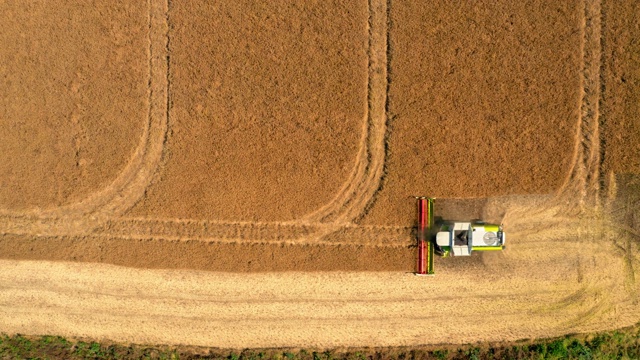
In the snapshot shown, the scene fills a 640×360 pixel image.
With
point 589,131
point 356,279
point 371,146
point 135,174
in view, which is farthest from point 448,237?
point 135,174

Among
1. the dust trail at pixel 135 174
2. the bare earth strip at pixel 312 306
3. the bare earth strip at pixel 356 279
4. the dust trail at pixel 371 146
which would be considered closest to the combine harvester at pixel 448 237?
the bare earth strip at pixel 356 279

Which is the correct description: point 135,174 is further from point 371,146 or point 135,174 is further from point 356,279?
point 356,279

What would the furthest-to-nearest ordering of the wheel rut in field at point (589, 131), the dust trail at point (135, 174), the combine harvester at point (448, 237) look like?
the dust trail at point (135, 174), the wheel rut in field at point (589, 131), the combine harvester at point (448, 237)

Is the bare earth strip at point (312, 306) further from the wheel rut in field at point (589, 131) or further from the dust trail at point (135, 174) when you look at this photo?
the wheel rut in field at point (589, 131)

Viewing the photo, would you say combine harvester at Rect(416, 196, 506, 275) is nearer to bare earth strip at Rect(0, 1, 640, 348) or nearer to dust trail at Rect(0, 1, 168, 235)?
bare earth strip at Rect(0, 1, 640, 348)

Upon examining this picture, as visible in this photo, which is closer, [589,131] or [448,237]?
[448,237]

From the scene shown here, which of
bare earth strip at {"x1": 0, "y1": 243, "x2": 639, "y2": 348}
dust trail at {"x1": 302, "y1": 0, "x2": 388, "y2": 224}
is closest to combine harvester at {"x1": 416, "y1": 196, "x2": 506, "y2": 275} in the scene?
bare earth strip at {"x1": 0, "y1": 243, "x2": 639, "y2": 348}

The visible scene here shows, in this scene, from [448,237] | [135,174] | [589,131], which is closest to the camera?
[448,237]
